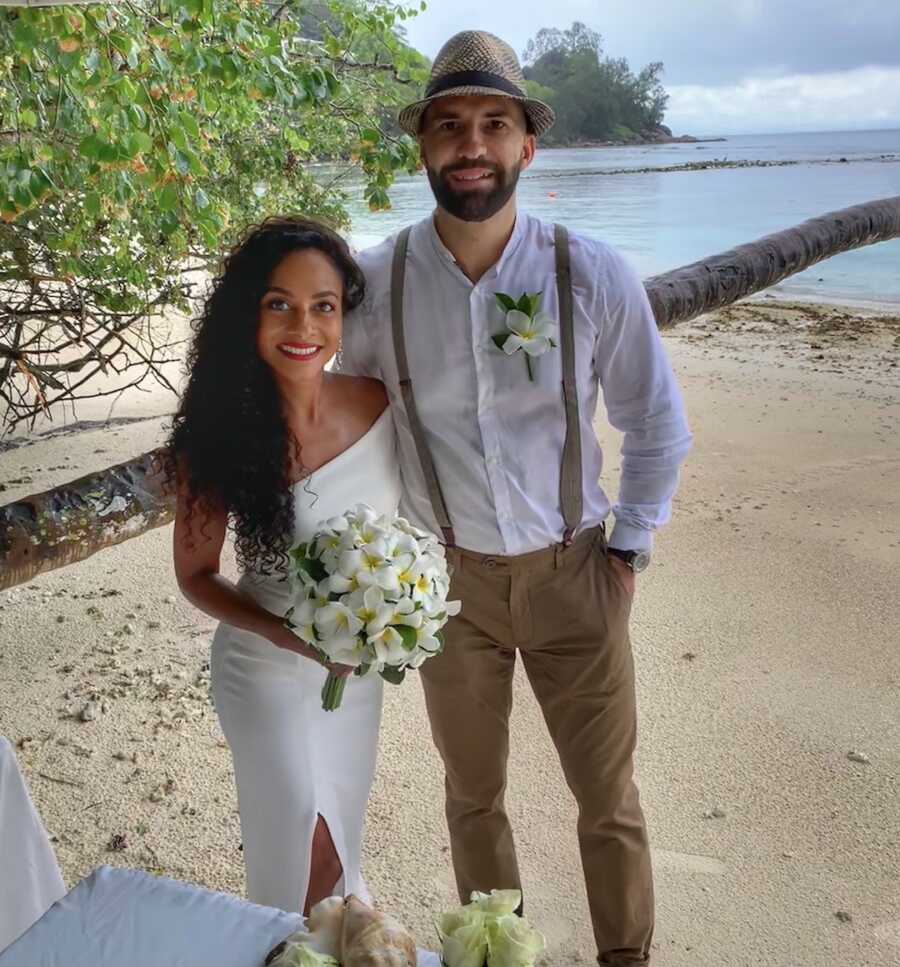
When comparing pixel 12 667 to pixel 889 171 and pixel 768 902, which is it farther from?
pixel 889 171

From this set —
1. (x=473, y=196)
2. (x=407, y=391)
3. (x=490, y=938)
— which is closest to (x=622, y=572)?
(x=407, y=391)

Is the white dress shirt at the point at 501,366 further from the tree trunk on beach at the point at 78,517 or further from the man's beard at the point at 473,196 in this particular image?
the tree trunk on beach at the point at 78,517

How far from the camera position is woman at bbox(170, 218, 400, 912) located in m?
2.71

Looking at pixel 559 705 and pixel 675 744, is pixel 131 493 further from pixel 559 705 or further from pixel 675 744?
pixel 675 744

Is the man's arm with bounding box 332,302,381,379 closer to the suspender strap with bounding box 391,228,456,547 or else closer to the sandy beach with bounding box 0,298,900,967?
the suspender strap with bounding box 391,228,456,547

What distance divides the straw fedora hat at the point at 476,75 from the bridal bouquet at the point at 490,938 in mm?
1995

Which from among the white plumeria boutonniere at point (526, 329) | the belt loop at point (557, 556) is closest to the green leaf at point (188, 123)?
the white plumeria boutonniere at point (526, 329)

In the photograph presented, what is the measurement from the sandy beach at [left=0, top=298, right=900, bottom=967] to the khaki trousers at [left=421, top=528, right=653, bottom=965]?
0.50 meters

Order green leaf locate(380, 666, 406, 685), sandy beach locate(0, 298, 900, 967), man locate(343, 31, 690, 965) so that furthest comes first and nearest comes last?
sandy beach locate(0, 298, 900, 967), man locate(343, 31, 690, 965), green leaf locate(380, 666, 406, 685)

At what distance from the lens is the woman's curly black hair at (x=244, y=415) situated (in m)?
2.73

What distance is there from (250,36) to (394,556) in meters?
2.43

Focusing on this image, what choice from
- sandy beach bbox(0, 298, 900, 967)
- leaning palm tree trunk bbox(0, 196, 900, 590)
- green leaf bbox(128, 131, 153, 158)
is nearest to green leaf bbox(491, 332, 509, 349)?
leaning palm tree trunk bbox(0, 196, 900, 590)

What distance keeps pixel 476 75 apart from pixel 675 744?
3262mm

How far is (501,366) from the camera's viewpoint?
286 centimetres
